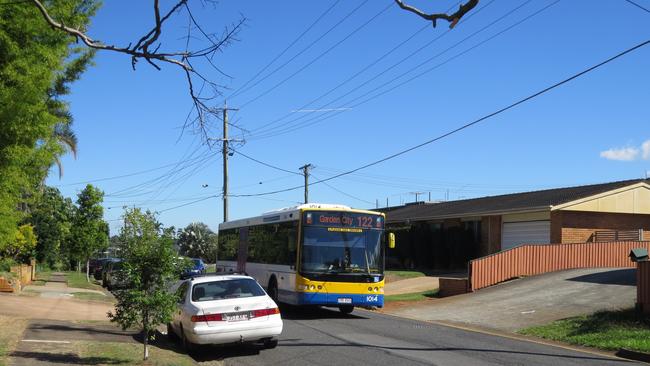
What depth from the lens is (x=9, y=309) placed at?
57.2 ft

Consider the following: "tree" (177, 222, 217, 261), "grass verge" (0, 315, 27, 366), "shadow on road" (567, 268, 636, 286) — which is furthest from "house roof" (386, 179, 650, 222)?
"tree" (177, 222, 217, 261)

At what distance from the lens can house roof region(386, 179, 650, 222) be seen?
31797mm

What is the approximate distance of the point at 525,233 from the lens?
32.1 m

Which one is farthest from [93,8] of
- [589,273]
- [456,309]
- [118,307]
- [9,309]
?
[589,273]

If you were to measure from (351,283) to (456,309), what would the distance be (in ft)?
16.2

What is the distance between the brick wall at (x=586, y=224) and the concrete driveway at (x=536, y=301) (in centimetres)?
454

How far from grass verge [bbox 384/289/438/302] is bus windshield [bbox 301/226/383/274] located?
7.33 meters

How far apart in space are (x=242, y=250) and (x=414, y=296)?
724 centimetres

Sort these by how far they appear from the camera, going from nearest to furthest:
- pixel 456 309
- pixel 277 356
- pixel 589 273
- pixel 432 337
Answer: pixel 277 356, pixel 432 337, pixel 456 309, pixel 589 273

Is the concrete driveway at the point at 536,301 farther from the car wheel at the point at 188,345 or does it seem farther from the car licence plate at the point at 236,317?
the car wheel at the point at 188,345

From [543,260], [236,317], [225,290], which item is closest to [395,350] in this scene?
[236,317]

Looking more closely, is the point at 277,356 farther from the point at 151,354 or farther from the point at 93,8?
the point at 93,8

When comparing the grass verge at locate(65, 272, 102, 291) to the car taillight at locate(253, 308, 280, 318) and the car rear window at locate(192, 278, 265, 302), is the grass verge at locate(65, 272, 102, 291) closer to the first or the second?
the car rear window at locate(192, 278, 265, 302)

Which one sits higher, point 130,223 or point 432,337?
point 130,223
